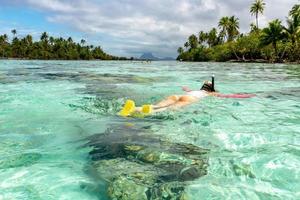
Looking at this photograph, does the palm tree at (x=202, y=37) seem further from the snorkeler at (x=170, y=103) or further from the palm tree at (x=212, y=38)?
the snorkeler at (x=170, y=103)

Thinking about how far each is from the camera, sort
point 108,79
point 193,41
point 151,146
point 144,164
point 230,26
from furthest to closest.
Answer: point 193,41, point 230,26, point 108,79, point 151,146, point 144,164

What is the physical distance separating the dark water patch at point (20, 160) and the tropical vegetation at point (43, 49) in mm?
144571

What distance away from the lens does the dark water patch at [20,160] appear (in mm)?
5363

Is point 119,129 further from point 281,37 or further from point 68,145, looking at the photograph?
point 281,37

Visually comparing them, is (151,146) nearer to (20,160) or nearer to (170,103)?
(20,160)

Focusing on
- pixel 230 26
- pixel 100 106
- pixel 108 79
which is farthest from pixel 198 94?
pixel 230 26

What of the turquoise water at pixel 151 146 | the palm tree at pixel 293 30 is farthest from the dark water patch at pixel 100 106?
the palm tree at pixel 293 30

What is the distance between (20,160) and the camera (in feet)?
18.3

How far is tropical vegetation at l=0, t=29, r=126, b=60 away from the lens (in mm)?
144875

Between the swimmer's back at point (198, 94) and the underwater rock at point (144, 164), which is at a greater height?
the swimmer's back at point (198, 94)

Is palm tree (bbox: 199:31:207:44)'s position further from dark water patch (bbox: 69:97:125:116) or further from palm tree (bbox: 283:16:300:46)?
dark water patch (bbox: 69:97:125:116)

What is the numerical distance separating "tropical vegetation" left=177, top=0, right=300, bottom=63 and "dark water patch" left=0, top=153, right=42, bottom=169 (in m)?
67.6

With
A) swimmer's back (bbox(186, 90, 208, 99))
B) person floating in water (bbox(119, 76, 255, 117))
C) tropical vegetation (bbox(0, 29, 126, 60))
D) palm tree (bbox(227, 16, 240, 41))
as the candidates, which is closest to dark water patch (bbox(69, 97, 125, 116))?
person floating in water (bbox(119, 76, 255, 117))

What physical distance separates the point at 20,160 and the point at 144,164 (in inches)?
74.9
